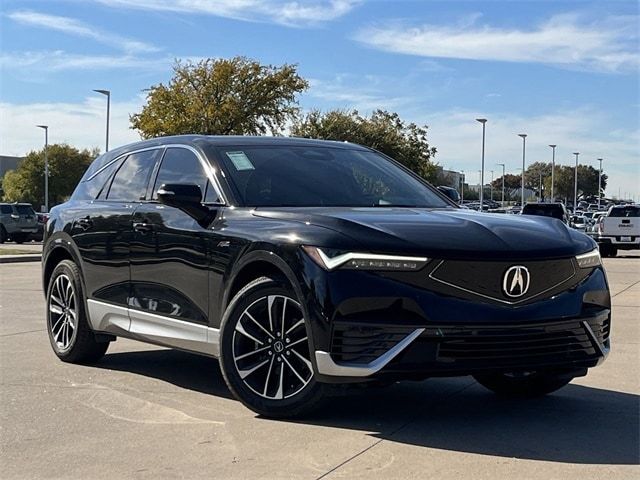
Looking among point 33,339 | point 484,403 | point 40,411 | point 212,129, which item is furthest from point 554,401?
point 212,129

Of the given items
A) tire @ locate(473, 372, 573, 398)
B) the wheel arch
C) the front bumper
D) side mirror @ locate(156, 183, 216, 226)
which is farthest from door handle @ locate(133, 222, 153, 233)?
tire @ locate(473, 372, 573, 398)

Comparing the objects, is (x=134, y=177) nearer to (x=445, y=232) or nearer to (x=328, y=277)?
(x=328, y=277)

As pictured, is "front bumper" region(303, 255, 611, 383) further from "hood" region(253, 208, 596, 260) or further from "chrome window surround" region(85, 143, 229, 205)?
"chrome window surround" region(85, 143, 229, 205)

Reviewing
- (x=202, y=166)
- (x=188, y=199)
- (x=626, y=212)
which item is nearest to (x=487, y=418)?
(x=188, y=199)

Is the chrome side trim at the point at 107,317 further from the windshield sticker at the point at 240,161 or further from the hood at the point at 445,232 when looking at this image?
the hood at the point at 445,232

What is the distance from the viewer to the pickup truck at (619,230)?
27234 mm

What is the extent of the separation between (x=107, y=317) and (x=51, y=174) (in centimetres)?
6956

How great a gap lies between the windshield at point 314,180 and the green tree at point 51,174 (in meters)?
69.5

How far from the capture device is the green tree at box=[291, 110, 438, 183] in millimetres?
52969

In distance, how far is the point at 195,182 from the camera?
19.4ft

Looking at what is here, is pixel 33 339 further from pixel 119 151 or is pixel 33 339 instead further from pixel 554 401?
pixel 554 401

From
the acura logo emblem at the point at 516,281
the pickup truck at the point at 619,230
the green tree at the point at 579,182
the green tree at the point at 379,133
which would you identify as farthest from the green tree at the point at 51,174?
the green tree at the point at 579,182

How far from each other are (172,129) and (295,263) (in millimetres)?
36124

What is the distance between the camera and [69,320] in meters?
7.07
